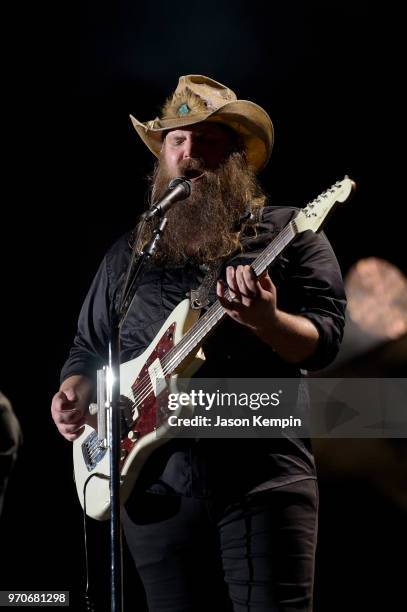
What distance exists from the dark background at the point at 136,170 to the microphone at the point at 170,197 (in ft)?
4.10

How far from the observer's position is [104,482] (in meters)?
2.12

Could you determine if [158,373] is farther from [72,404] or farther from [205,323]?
[72,404]

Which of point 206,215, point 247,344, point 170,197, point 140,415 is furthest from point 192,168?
point 140,415

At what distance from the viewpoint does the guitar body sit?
1.93m

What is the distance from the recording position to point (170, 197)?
5.84ft

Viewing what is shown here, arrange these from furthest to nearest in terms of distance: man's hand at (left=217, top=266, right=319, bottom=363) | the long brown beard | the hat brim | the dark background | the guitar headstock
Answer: the dark background < the hat brim < the long brown beard < the guitar headstock < man's hand at (left=217, top=266, right=319, bottom=363)

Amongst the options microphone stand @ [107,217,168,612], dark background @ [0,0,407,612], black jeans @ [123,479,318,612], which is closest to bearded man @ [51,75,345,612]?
black jeans @ [123,479,318,612]

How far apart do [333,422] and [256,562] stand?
4.19 ft

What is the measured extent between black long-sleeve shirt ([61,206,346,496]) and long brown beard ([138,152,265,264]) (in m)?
0.06

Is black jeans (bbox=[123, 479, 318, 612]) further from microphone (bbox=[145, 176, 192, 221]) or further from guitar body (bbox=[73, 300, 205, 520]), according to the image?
microphone (bbox=[145, 176, 192, 221])

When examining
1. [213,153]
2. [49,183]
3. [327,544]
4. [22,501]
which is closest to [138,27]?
[49,183]

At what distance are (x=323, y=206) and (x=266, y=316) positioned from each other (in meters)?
0.34

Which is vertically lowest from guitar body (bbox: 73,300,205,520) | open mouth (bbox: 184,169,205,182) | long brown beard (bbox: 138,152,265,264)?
guitar body (bbox: 73,300,205,520)

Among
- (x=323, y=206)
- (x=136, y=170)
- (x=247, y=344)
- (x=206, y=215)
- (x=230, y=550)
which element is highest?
(x=136, y=170)
